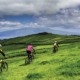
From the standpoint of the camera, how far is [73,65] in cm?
3381

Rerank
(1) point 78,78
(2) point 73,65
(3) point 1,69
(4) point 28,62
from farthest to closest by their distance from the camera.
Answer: (4) point 28,62 → (3) point 1,69 → (2) point 73,65 → (1) point 78,78

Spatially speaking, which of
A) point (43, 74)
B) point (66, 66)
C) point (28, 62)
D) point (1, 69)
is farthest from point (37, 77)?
point (28, 62)

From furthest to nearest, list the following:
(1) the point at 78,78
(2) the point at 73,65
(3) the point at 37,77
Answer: (2) the point at 73,65
(3) the point at 37,77
(1) the point at 78,78

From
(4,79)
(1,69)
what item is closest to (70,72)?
(4,79)

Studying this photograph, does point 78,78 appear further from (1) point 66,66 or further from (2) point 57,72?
(1) point 66,66

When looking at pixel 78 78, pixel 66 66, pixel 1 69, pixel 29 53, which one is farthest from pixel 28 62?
pixel 78 78

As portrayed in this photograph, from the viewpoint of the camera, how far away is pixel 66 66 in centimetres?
3450

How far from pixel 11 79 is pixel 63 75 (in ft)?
18.7

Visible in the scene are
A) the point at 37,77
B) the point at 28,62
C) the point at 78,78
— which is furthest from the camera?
the point at 28,62

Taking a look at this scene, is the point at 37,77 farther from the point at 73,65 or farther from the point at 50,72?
the point at 73,65

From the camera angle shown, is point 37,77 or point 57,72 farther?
point 57,72

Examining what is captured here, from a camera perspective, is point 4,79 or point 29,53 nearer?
point 4,79

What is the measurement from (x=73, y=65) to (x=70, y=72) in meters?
3.63

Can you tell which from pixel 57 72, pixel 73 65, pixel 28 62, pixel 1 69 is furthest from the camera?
pixel 28 62
